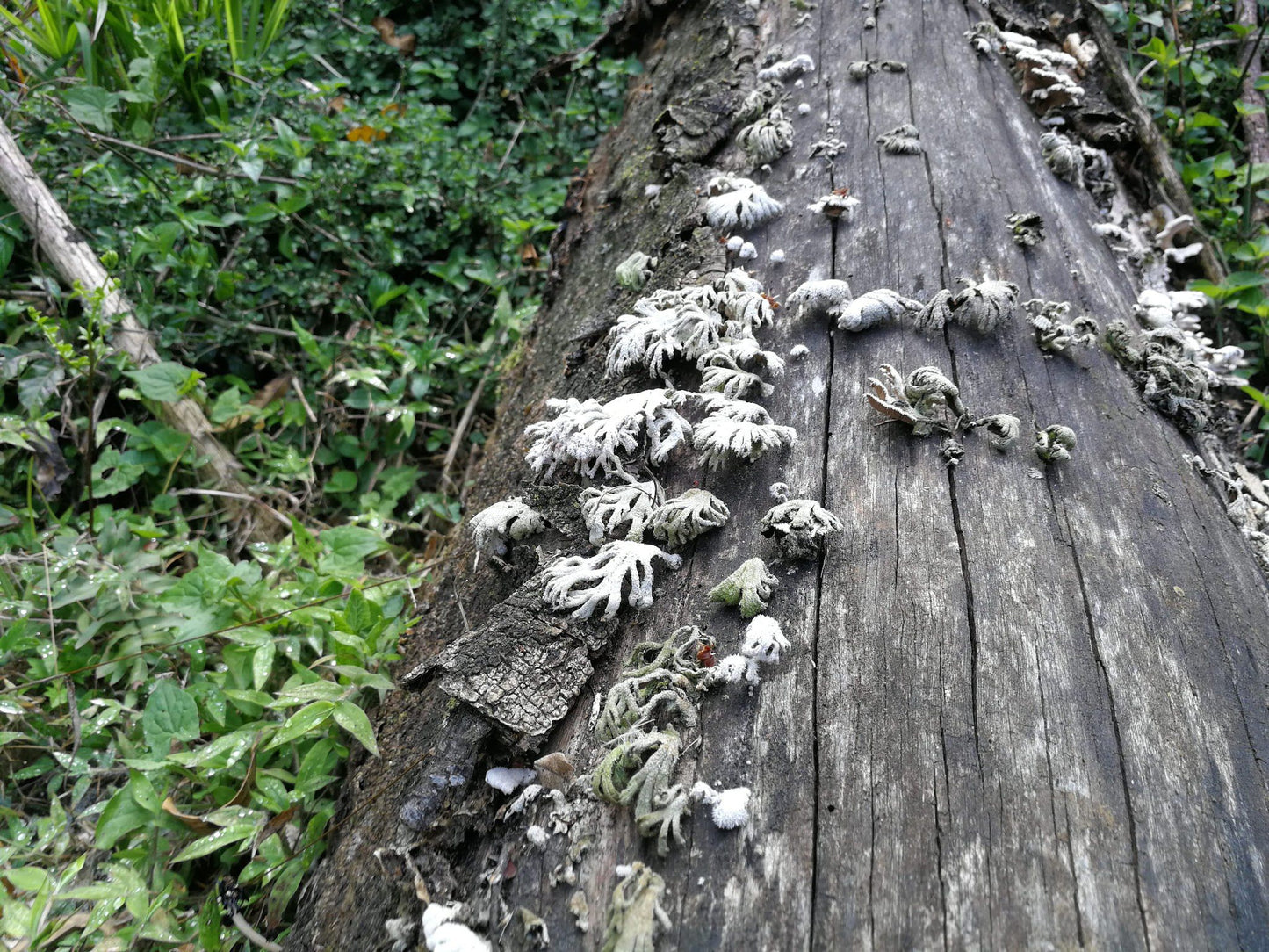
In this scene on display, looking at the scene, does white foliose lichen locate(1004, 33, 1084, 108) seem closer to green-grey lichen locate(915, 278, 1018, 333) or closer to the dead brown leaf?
green-grey lichen locate(915, 278, 1018, 333)

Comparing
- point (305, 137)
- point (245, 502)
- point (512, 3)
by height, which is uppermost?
point (512, 3)

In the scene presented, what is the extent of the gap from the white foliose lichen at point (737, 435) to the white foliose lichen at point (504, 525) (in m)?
0.57

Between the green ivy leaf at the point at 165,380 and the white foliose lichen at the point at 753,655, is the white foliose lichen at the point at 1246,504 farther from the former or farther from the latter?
the green ivy leaf at the point at 165,380

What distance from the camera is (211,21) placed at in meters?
5.52

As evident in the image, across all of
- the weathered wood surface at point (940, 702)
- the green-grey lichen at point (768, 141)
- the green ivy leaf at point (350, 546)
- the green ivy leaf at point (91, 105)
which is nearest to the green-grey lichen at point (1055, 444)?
the weathered wood surface at point (940, 702)

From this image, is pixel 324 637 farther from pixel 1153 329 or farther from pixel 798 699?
pixel 1153 329

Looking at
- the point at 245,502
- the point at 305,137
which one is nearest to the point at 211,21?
the point at 305,137

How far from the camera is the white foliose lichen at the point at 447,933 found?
1.61 metres

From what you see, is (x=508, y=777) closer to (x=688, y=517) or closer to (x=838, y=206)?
(x=688, y=517)

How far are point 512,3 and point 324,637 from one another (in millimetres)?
5294

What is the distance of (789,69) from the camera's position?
426 centimetres

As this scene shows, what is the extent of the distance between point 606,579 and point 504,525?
480 mm

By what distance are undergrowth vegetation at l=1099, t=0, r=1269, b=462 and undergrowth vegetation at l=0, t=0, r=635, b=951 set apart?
3.86m

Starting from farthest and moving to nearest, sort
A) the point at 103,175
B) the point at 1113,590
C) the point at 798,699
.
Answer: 1. the point at 103,175
2. the point at 1113,590
3. the point at 798,699
